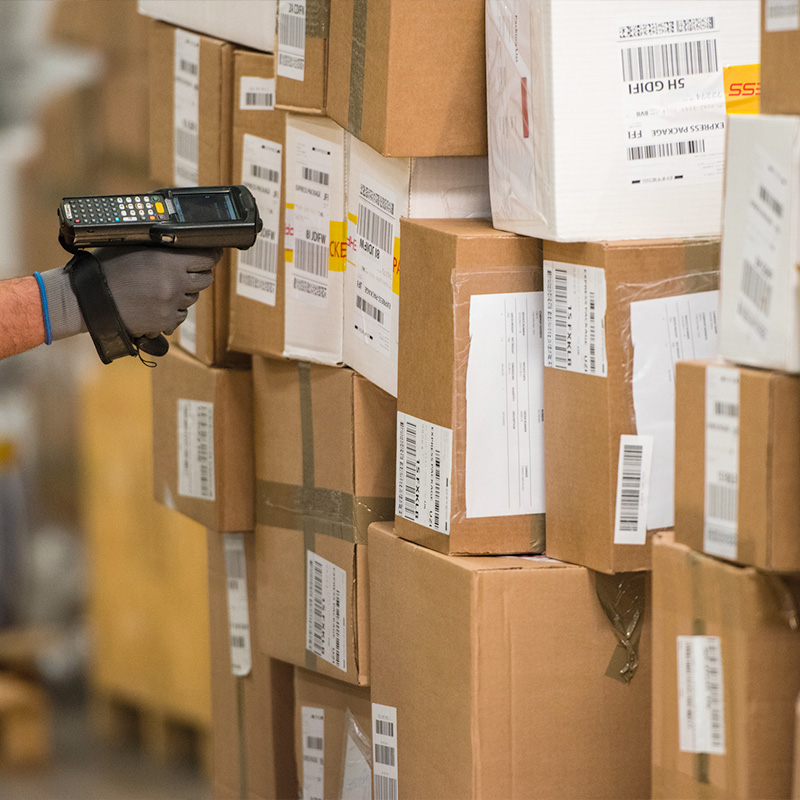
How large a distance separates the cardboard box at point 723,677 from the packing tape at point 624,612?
255 mm

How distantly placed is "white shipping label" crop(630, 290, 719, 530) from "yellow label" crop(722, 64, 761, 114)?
261mm

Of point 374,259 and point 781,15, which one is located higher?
point 781,15

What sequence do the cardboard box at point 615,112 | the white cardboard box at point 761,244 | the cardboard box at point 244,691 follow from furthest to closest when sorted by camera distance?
1. the cardboard box at point 244,691
2. the cardboard box at point 615,112
3. the white cardboard box at point 761,244

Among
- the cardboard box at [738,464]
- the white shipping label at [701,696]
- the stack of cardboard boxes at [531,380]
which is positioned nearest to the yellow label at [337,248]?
the stack of cardboard boxes at [531,380]

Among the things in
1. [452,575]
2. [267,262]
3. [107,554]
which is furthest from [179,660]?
[452,575]

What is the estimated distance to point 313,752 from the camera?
2.30 m

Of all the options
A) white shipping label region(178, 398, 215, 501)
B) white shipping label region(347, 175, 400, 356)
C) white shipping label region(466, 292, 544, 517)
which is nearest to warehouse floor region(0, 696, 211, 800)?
white shipping label region(178, 398, 215, 501)

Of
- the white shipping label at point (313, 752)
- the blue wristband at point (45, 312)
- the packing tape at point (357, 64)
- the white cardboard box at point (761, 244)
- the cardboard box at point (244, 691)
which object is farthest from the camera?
the cardboard box at point (244, 691)

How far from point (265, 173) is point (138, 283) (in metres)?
0.39

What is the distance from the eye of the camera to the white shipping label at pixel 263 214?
7.06ft

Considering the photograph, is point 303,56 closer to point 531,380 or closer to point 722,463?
point 531,380

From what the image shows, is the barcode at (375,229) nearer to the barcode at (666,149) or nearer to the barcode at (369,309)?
the barcode at (369,309)

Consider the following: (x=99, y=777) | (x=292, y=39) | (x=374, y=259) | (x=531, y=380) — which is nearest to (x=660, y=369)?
(x=531, y=380)

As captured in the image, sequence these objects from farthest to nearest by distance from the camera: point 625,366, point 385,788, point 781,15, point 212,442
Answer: point 212,442 < point 385,788 < point 625,366 < point 781,15
